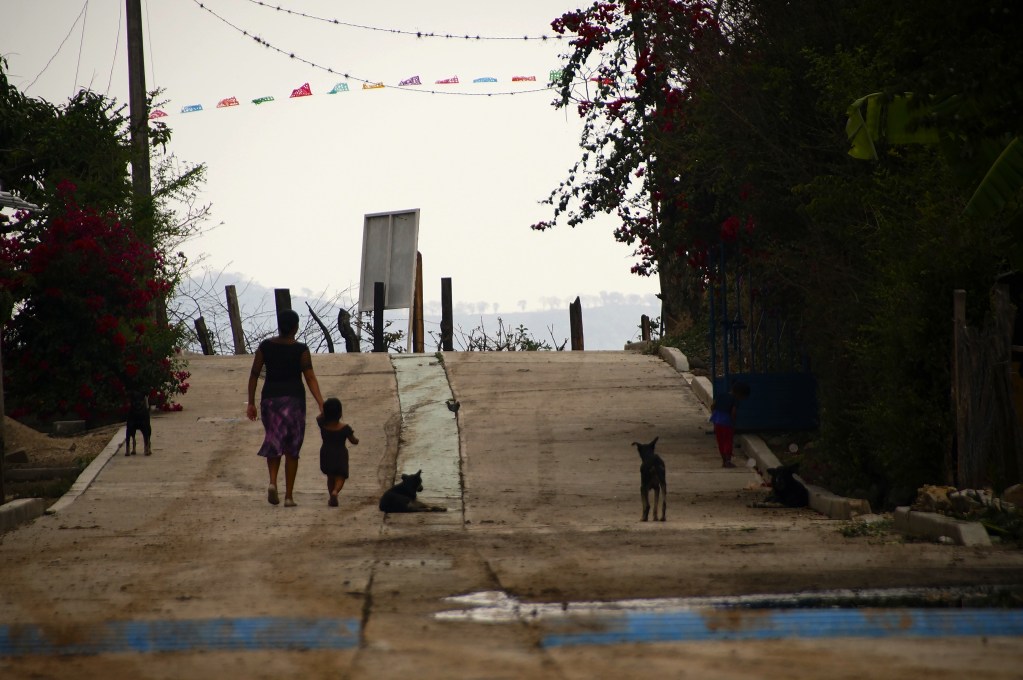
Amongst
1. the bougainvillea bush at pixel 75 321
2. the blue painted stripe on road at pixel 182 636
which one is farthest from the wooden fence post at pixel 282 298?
the blue painted stripe on road at pixel 182 636

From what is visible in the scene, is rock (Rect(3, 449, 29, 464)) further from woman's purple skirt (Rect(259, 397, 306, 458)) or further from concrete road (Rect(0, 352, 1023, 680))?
woman's purple skirt (Rect(259, 397, 306, 458))

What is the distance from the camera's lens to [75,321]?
18.6 m

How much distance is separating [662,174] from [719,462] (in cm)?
443

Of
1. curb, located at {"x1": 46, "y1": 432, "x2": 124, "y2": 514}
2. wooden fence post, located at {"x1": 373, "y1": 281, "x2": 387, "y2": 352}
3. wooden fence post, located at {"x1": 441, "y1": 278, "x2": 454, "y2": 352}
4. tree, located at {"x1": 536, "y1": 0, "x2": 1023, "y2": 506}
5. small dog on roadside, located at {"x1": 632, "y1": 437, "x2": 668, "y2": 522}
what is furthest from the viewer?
wooden fence post, located at {"x1": 441, "y1": 278, "x2": 454, "y2": 352}

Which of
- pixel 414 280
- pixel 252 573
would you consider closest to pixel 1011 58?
pixel 252 573

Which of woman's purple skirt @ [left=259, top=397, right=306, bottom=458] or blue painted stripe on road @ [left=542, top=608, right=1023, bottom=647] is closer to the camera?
blue painted stripe on road @ [left=542, top=608, right=1023, bottom=647]

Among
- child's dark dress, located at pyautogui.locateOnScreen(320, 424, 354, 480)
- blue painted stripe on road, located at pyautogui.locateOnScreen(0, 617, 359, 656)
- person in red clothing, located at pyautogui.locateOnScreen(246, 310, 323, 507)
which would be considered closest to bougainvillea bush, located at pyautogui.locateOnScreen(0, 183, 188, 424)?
person in red clothing, located at pyautogui.locateOnScreen(246, 310, 323, 507)

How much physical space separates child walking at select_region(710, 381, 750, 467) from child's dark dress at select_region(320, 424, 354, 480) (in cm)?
489

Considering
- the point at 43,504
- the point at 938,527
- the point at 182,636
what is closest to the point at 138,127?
the point at 43,504

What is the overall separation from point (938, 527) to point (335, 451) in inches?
233

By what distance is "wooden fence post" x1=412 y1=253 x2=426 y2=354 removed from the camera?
91.3 ft

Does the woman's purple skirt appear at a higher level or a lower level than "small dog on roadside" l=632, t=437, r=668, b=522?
higher

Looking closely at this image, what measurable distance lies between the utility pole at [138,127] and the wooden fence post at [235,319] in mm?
6697

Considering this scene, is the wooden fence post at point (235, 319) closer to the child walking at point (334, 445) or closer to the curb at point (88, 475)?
the curb at point (88, 475)
